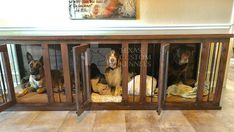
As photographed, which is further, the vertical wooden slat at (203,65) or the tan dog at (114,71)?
the tan dog at (114,71)

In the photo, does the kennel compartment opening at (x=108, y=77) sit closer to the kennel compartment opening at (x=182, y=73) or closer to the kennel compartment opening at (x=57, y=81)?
the kennel compartment opening at (x=57, y=81)

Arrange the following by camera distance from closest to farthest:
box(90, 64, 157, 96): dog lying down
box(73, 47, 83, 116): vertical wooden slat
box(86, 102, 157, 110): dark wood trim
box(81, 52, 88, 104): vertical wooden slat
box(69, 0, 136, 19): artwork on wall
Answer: box(73, 47, 83, 116): vertical wooden slat → box(81, 52, 88, 104): vertical wooden slat → box(86, 102, 157, 110): dark wood trim → box(90, 64, 157, 96): dog lying down → box(69, 0, 136, 19): artwork on wall

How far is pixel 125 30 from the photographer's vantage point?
2.20m

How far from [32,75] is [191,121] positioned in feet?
5.73

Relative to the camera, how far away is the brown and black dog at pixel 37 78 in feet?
6.26

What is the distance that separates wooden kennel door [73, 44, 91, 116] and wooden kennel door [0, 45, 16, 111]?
0.75 meters

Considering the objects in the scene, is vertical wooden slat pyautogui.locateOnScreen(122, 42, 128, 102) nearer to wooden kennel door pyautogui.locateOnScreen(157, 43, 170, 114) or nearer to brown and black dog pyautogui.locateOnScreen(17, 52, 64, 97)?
wooden kennel door pyautogui.locateOnScreen(157, 43, 170, 114)

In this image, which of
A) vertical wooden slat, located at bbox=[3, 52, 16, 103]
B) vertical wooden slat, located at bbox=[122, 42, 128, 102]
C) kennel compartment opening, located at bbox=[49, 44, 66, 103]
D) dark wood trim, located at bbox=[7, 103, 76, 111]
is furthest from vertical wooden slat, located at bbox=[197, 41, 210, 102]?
vertical wooden slat, located at bbox=[3, 52, 16, 103]

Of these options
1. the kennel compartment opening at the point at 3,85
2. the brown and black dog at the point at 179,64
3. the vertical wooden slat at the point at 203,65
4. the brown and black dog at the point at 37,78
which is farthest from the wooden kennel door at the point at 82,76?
the vertical wooden slat at the point at 203,65

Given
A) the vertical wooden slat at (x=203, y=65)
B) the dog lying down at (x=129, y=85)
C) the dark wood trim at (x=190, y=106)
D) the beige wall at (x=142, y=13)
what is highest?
the beige wall at (x=142, y=13)

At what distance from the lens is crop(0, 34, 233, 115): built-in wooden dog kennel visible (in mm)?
1651

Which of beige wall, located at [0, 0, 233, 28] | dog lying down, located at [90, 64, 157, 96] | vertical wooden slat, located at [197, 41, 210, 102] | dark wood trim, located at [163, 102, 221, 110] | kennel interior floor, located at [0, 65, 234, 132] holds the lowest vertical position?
kennel interior floor, located at [0, 65, 234, 132]

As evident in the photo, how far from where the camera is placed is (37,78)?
197cm

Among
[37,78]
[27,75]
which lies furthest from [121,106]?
[27,75]
